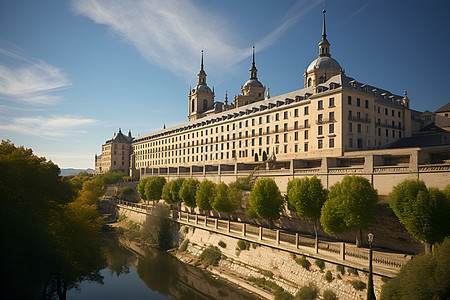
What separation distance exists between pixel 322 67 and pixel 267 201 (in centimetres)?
5371

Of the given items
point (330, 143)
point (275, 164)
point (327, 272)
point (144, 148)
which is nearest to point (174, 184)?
point (275, 164)

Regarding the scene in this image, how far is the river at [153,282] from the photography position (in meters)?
32.3

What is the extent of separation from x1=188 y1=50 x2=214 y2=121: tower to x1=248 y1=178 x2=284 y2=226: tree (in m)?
82.5

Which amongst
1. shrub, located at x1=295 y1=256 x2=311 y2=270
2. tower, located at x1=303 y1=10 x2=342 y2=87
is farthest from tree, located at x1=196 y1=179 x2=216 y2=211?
tower, located at x1=303 y1=10 x2=342 y2=87

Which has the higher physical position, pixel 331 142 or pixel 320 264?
pixel 331 142

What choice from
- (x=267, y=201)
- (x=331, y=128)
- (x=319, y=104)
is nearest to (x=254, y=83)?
(x=319, y=104)

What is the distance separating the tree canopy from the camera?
3616cm

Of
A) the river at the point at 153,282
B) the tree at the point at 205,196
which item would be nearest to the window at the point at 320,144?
the tree at the point at 205,196

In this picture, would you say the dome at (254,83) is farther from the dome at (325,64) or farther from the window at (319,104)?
the window at (319,104)

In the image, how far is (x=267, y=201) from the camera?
119 feet

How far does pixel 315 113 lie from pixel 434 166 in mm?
26467

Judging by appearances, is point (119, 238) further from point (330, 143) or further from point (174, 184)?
point (330, 143)

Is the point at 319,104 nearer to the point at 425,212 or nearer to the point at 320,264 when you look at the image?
the point at 425,212

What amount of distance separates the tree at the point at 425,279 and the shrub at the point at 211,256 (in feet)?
72.2
